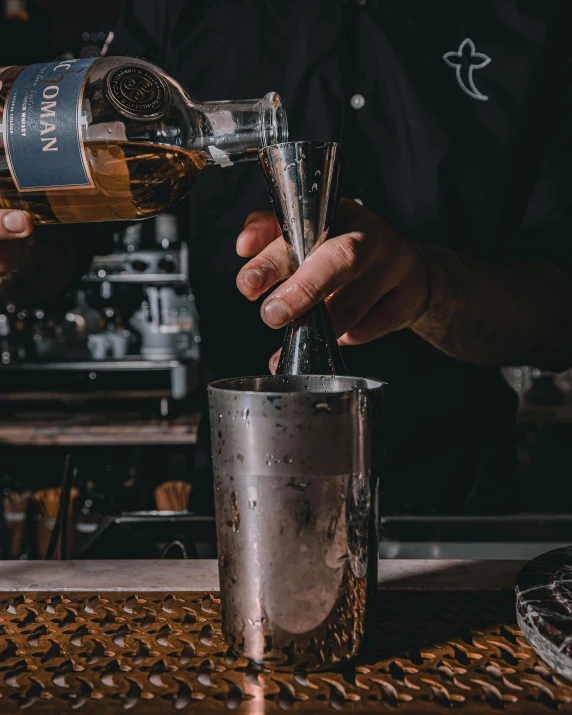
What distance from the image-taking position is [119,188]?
80cm

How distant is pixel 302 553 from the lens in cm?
44

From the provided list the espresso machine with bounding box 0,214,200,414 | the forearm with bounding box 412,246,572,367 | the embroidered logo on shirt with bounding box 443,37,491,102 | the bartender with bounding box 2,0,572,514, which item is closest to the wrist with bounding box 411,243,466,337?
the forearm with bounding box 412,246,572,367

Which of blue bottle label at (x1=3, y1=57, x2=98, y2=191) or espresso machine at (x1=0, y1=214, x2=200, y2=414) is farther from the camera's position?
espresso machine at (x1=0, y1=214, x2=200, y2=414)

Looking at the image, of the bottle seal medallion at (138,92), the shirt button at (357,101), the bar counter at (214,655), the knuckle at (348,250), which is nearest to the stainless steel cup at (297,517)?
the bar counter at (214,655)

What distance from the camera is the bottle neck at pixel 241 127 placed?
74 cm

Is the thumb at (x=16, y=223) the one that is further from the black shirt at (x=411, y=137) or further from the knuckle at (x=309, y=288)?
the black shirt at (x=411, y=137)

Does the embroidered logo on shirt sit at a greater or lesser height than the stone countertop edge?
greater

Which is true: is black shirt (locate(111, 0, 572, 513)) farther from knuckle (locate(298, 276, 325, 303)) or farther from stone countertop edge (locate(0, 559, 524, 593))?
knuckle (locate(298, 276, 325, 303))

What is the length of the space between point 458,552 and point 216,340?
642mm

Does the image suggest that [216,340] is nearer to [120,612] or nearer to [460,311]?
[460,311]

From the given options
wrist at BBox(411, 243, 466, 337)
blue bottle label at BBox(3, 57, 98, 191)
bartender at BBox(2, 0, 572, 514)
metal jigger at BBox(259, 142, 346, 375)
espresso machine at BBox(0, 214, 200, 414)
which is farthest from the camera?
espresso machine at BBox(0, 214, 200, 414)

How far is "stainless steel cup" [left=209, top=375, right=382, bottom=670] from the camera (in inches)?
17.0

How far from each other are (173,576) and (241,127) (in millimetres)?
475

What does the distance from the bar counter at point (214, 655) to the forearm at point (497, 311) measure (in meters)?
0.38
